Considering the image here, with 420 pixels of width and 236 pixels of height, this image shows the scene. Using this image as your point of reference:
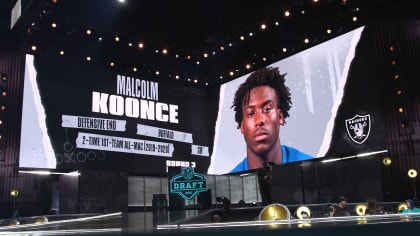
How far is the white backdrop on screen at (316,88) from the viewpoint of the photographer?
13.2 meters

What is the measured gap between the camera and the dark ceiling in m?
12.8

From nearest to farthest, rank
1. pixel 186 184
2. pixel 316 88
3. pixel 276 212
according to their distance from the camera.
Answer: pixel 276 212 → pixel 186 184 → pixel 316 88

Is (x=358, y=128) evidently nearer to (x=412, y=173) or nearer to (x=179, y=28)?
(x=412, y=173)

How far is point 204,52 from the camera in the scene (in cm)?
1692

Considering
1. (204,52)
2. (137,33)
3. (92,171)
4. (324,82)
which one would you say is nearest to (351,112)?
(324,82)

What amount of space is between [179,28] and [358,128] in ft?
24.7

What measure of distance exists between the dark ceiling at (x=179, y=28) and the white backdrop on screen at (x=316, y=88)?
42cm

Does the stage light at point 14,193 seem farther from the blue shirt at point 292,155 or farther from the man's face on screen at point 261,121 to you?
the blue shirt at point 292,155

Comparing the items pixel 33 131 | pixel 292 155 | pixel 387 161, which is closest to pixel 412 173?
pixel 387 161

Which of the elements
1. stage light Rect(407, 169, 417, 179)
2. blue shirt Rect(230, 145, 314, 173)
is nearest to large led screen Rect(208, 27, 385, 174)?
blue shirt Rect(230, 145, 314, 173)

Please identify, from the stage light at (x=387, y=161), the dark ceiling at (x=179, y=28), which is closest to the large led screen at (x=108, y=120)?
the dark ceiling at (x=179, y=28)

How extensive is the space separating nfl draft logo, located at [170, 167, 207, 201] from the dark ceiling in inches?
231

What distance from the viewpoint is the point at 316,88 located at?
13953 mm

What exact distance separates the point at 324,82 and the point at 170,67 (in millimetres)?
6954
